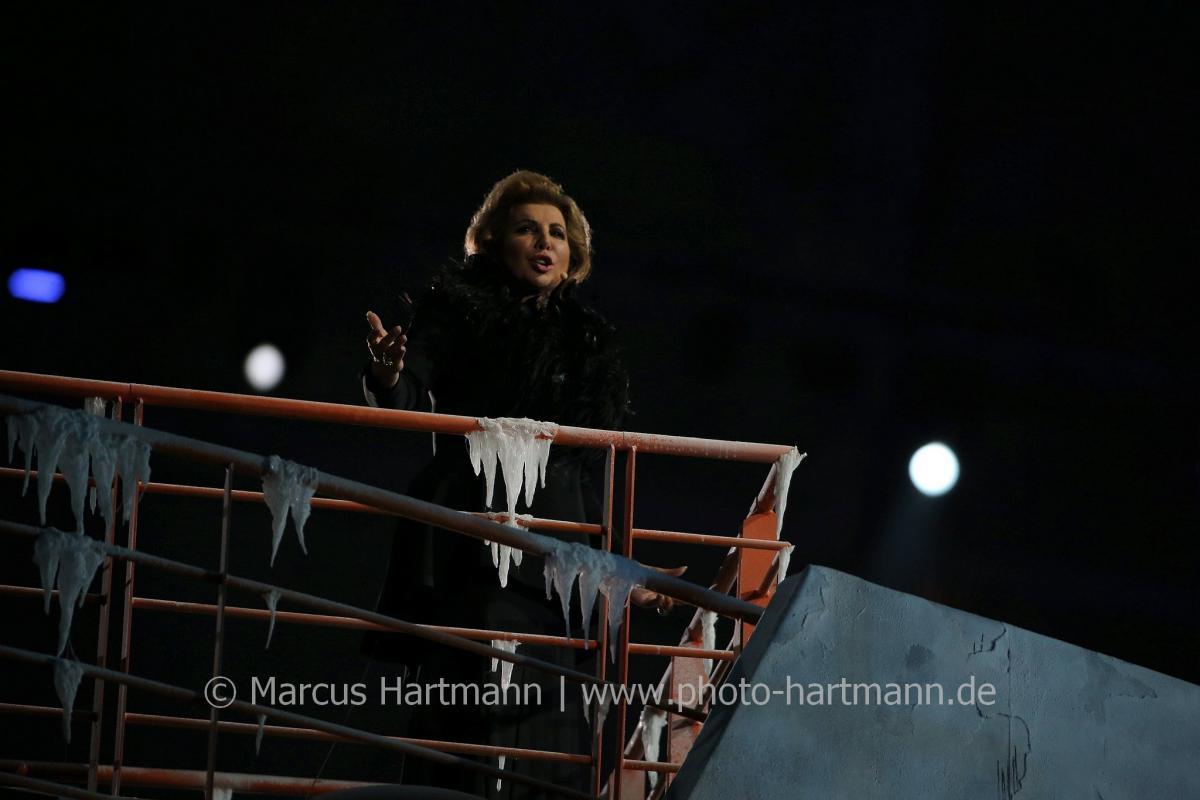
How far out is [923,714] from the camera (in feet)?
7.58

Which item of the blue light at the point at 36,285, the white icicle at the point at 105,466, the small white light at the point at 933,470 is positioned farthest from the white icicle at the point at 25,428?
the small white light at the point at 933,470

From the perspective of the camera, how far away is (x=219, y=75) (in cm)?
649

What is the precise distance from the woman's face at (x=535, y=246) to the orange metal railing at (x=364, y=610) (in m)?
0.68

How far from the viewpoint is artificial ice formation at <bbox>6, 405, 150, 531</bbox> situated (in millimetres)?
2283

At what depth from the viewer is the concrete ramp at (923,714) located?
2232 mm

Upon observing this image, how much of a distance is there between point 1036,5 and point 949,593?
3127 millimetres

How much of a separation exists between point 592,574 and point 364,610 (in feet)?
1.41

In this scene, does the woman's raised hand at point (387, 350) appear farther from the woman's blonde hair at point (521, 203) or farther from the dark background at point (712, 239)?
the dark background at point (712, 239)

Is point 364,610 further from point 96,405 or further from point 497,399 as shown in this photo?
point 497,399

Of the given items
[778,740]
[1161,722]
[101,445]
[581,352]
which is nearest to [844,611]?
[778,740]

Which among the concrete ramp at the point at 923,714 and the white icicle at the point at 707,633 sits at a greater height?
the white icicle at the point at 707,633

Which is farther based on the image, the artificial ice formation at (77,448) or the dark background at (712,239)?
the dark background at (712,239)

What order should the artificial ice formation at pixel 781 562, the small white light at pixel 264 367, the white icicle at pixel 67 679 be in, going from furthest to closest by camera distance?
the small white light at pixel 264 367 → the artificial ice formation at pixel 781 562 → the white icicle at pixel 67 679

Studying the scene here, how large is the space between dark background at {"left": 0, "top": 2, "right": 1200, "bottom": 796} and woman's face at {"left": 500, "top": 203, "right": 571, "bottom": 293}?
300 cm
